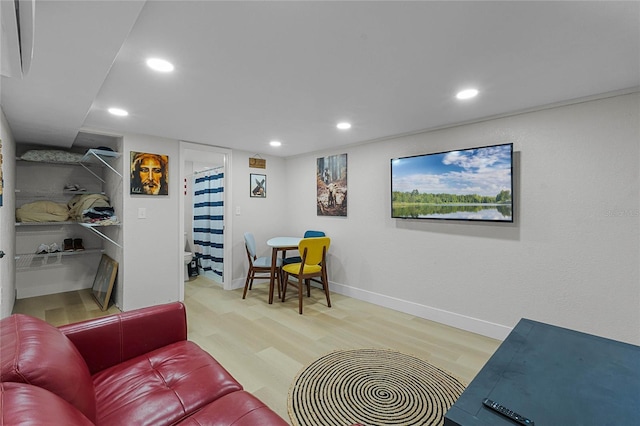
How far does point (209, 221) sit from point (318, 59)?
412 centimetres

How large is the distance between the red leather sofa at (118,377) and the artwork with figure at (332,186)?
108 inches

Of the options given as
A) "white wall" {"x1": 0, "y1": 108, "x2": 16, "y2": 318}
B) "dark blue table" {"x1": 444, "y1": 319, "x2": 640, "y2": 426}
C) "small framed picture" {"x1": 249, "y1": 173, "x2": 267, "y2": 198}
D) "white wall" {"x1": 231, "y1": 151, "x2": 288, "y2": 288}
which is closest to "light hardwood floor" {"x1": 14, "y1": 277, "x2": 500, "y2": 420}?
"white wall" {"x1": 0, "y1": 108, "x2": 16, "y2": 318}

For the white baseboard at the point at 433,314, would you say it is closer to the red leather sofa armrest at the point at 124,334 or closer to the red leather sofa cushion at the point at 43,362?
the red leather sofa armrest at the point at 124,334

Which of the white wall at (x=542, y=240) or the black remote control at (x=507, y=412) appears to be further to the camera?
the white wall at (x=542, y=240)

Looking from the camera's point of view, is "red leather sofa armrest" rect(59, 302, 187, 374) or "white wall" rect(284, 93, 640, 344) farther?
"white wall" rect(284, 93, 640, 344)

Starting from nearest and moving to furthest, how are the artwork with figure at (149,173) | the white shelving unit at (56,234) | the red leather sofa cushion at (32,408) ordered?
1. the red leather sofa cushion at (32,408)
2. the artwork with figure at (149,173)
3. the white shelving unit at (56,234)

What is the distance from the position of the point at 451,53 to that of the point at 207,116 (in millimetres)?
2190

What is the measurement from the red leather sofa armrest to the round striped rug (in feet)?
Answer: 3.07

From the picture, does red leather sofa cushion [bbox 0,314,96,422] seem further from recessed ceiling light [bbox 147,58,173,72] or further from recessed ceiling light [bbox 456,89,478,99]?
recessed ceiling light [bbox 456,89,478,99]

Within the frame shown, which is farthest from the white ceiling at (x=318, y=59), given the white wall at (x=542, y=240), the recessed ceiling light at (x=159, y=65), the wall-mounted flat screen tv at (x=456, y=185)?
the wall-mounted flat screen tv at (x=456, y=185)

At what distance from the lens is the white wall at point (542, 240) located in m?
2.20

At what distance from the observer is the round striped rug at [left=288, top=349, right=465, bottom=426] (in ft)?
5.89

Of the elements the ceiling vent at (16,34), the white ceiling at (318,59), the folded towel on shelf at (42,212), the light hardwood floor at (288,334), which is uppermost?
the white ceiling at (318,59)

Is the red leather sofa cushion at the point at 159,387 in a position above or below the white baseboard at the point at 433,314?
above
